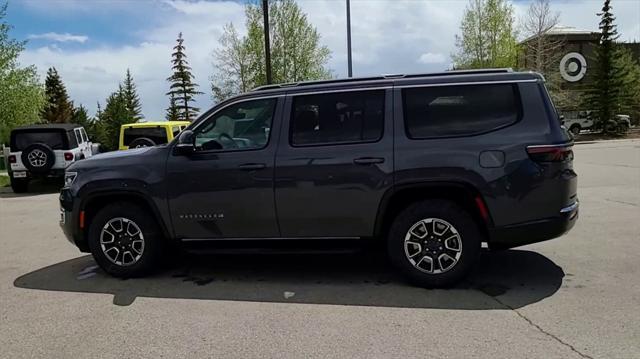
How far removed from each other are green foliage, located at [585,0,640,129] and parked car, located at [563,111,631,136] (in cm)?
46

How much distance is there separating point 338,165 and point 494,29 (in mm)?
41576

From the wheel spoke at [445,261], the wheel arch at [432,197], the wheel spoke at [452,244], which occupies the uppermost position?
the wheel arch at [432,197]

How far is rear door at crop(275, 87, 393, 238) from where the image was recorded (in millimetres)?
5219

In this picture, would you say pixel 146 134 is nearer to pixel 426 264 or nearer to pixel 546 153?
pixel 426 264

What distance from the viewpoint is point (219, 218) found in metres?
5.58

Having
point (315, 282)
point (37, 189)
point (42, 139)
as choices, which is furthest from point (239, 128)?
point (37, 189)

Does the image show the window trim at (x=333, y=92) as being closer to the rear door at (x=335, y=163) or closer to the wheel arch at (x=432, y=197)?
the rear door at (x=335, y=163)

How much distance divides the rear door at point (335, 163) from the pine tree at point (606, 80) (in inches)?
1620

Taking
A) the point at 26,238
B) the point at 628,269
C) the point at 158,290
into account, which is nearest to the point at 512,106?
A: the point at 628,269

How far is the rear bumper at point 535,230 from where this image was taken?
5.02m

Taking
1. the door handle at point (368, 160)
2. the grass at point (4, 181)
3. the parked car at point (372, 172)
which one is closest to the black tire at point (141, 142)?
the grass at point (4, 181)

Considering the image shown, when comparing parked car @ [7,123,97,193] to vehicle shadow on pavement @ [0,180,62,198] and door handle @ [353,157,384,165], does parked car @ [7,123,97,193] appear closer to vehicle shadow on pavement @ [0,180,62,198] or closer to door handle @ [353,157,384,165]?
vehicle shadow on pavement @ [0,180,62,198]

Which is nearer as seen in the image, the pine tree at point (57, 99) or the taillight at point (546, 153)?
the taillight at point (546, 153)

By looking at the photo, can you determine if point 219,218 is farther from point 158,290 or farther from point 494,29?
point 494,29
